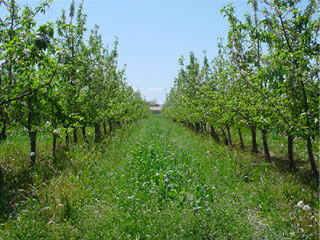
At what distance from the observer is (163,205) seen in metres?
5.13

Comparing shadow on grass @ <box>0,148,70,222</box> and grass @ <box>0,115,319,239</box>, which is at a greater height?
shadow on grass @ <box>0,148,70,222</box>

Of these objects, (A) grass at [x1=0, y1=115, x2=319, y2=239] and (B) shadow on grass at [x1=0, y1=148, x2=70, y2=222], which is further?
(B) shadow on grass at [x1=0, y1=148, x2=70, y2=222]

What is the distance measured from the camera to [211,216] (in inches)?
180

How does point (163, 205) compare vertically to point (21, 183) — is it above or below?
below

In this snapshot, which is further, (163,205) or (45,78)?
(45,78)

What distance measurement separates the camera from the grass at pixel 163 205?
14.1ft

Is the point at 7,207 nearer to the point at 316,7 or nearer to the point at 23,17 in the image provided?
the point at 23,17

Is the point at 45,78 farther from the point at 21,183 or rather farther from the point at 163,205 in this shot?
the point at 163,205

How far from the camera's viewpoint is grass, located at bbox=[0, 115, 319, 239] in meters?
4.29

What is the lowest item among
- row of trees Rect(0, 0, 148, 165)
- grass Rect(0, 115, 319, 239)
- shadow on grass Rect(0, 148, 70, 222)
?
grass Rect(0, 115, 319, 239)

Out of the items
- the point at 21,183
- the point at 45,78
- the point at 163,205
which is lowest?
the point at 163,205

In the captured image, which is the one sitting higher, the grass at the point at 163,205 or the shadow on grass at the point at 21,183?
the shadow on grass at the point at 21,183

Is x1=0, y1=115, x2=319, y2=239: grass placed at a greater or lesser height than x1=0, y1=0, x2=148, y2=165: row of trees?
lesser

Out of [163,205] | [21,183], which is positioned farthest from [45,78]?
[163,205]
